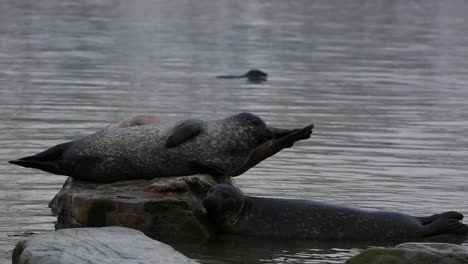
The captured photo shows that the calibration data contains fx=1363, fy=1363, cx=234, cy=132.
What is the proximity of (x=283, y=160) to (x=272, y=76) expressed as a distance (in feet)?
36.1

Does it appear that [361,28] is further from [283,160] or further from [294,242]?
[294,242]

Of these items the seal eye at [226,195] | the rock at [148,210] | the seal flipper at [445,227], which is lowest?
the seal flipper at [445,227]

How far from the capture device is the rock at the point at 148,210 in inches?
417

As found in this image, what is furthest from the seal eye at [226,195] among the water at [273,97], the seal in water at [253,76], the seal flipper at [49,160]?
the seal in water at [253,76]

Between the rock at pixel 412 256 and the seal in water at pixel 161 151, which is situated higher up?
the seal in water at pixel 161 151

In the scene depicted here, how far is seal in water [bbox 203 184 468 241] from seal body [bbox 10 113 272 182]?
49 cm

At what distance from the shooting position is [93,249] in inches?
348

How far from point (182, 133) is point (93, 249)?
240 cm

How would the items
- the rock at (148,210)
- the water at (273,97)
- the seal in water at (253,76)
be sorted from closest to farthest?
the rock at (148,210) < the water at (273,97) < the seal in water at (253,76)

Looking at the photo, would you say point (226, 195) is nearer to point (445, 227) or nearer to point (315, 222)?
point (315, 222)

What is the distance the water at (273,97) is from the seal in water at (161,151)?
0.51 meters

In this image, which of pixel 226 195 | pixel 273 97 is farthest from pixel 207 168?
pixel 273 97

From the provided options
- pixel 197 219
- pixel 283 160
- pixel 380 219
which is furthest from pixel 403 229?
pixel 283 160

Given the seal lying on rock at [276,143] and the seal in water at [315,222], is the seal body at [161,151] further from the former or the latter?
the seal in water at [315,222]
